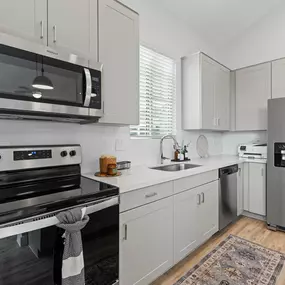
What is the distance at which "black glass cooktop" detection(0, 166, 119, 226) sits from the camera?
0.91m

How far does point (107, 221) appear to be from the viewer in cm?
124

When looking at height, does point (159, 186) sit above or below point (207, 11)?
below

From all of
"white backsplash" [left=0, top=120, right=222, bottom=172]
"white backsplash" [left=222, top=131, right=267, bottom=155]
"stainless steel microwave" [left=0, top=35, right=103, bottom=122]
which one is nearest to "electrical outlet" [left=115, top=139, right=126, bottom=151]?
"white backsplash" [left=0, top=120, right=222, bottom=172]

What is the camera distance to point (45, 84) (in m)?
1.22

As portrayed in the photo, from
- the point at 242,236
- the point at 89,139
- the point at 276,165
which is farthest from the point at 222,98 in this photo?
the point at 89,139

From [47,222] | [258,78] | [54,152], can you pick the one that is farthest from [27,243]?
[258,78]

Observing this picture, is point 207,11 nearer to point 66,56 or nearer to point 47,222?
point 66,56

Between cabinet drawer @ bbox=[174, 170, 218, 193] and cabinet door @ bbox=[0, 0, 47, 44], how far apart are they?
1.50 metres

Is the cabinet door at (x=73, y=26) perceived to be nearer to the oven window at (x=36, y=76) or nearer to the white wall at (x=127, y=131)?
the oven window at (x=36, y=76)

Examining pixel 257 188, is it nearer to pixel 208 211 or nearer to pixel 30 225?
pixel 208 211

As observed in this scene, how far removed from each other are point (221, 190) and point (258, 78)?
6.52ft

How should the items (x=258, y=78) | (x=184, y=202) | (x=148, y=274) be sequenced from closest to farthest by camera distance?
(x=148, y=274) → (x=184, y=202) → (x=258, y=78)

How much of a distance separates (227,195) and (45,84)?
7.82ft

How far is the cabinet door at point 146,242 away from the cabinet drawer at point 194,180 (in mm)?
148
